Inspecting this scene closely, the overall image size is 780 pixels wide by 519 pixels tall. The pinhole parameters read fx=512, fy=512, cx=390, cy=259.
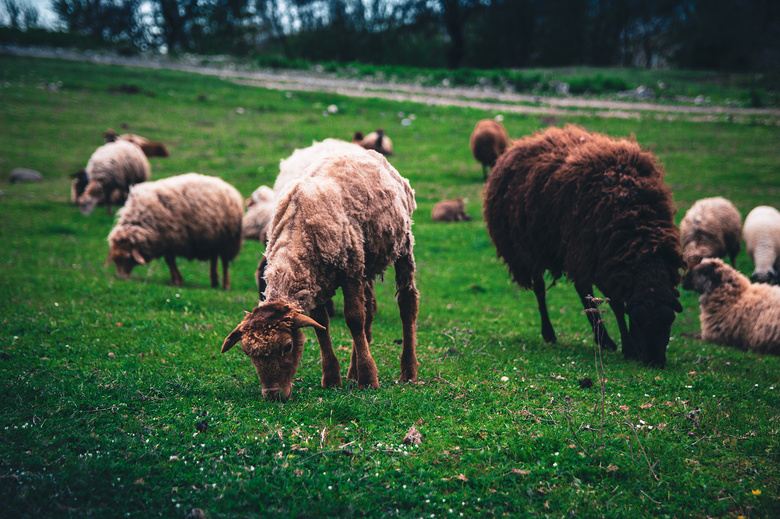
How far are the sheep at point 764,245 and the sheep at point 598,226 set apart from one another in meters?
5.94

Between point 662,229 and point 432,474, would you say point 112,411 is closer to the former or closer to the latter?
point 432,474

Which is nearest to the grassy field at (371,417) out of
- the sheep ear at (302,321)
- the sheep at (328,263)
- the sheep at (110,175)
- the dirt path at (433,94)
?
the sheep at (328,263)

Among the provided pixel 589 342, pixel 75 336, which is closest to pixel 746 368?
pixel 589 342

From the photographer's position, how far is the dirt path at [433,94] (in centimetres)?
2764

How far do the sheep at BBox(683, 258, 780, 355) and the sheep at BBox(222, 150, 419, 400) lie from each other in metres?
6.30

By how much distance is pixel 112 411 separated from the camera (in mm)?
4551

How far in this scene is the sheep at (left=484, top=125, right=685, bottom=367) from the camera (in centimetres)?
664

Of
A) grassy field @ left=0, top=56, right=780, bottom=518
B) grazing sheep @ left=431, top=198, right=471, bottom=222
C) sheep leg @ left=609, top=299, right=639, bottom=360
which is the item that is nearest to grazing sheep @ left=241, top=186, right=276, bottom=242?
grassy field @ left=0, top=56, right=780, bottom=518

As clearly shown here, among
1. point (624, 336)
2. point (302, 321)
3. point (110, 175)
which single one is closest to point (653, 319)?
point (624, 336)

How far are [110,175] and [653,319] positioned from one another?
16.4 m

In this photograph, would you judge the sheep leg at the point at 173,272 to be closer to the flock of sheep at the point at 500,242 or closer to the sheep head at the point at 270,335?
the flock of sheep at the point at 500,242

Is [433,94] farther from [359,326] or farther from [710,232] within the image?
[359,326]

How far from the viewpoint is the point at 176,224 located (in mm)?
10906

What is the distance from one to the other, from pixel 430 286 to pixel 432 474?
28.2 ft
